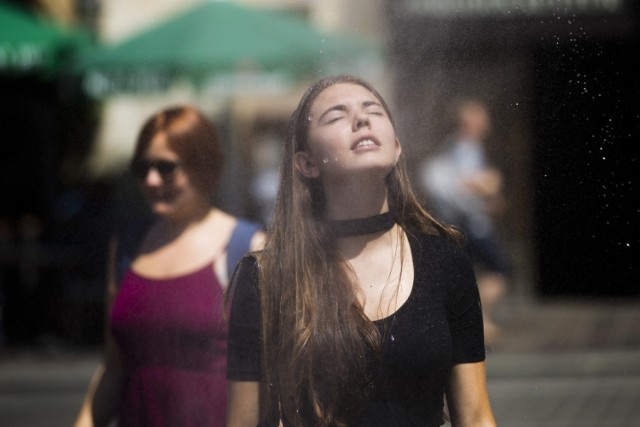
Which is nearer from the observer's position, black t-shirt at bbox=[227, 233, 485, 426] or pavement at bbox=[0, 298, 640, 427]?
black t-shirt at bbox=[227, 233, 485, 426]

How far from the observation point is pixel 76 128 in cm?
1157

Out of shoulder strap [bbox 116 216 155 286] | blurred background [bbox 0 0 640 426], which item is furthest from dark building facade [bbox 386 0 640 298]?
shoulder strap [bbox 116 216 155 286]

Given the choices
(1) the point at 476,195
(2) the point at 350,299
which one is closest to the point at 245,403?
(2) the point at 350,299

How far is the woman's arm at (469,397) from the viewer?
2105mm

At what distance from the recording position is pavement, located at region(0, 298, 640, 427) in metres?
7.29

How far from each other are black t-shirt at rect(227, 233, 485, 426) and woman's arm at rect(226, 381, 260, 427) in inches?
0.5

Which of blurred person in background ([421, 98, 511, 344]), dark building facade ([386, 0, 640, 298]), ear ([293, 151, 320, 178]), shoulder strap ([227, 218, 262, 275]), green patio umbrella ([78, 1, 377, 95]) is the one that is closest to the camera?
ear ([293, 151, 320, 178])

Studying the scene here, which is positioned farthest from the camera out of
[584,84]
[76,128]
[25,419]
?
[76,128]

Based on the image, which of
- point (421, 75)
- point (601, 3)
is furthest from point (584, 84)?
point (601, 3)

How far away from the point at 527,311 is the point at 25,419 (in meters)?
5.16

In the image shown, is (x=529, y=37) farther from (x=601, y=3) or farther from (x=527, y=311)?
(x=527, y=311)

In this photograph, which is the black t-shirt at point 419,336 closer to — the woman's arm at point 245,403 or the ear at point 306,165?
the woman's arm at point 245,403

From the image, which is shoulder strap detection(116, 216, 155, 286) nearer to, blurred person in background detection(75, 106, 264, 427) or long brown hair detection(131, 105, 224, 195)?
blurred person in background detection(75, 106, 264, 427)

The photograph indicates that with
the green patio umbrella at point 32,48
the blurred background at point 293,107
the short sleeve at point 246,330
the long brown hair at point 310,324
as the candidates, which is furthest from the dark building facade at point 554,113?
the green patio umbrella at point 32,48
